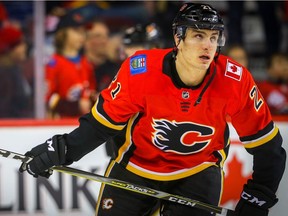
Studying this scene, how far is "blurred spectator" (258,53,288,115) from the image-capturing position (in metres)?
5.21

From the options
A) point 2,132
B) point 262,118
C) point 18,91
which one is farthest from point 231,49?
point 262,118

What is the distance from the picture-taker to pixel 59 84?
5.22 m

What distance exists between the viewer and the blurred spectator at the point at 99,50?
17.3 feet

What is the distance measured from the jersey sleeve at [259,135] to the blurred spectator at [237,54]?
2.34m

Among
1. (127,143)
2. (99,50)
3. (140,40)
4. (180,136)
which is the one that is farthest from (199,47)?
(99,50)

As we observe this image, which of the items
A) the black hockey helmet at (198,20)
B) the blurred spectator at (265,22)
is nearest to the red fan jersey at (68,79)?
the blurred spectator at (265,22)

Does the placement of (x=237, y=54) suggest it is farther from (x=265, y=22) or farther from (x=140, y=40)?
(x=140, y=40)

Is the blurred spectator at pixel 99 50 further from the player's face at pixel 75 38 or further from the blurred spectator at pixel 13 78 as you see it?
the blurred spectator at pixel 13 78

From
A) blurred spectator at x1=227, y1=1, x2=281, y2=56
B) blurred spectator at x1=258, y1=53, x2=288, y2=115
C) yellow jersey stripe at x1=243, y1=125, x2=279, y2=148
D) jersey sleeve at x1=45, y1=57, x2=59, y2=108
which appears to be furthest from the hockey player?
blurred spectator at x1=227, y1=1, x2=281, y2=56

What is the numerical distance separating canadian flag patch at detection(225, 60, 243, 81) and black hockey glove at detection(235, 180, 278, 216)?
1.35 ft

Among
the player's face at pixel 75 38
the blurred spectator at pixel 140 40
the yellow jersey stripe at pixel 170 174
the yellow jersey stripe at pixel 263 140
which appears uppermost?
the blurred spectator at pixel 140 40

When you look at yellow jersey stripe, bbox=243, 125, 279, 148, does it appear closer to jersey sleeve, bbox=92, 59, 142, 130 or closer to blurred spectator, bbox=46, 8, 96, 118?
jersey sleeve, bbox=92, 59, 142, 130

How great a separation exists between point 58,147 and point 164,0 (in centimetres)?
285

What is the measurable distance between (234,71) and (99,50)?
2684 millimetres
